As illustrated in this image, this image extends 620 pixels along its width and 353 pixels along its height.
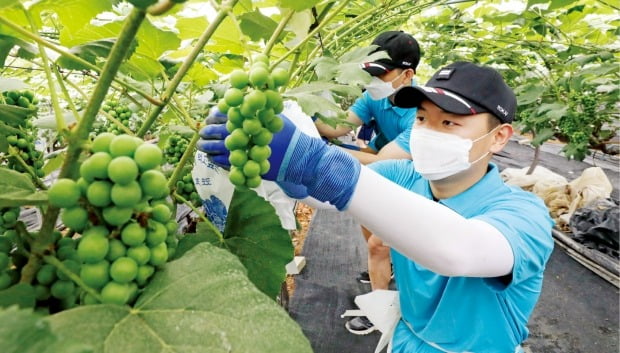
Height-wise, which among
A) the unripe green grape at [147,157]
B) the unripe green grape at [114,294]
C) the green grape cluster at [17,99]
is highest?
the unripe green grape at [147,157]

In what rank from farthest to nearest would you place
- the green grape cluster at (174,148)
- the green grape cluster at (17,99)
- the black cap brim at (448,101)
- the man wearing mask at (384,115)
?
the man wearing mask at (384,115) → the black cap brim at (448,101) → the green grape cluster at (174,148) → the green grape cluster at (17,99)

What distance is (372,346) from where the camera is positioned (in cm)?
310

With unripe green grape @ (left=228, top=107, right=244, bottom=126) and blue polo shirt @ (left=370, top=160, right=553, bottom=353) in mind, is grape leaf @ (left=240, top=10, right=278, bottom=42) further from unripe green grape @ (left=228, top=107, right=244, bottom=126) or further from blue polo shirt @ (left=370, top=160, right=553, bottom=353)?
blue polo shirt @ (left=370, top=160, right=553, bottom=353)

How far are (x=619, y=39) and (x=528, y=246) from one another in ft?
10.2

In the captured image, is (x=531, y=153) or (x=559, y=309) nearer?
(x=559, y=309)

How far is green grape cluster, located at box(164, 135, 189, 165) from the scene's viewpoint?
4.61 ft

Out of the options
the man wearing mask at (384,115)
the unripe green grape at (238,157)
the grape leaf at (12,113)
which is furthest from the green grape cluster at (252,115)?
the man wearing mask at (384,115)

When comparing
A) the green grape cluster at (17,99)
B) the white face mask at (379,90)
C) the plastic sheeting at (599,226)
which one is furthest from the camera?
the plastic sheeting at (599,226)

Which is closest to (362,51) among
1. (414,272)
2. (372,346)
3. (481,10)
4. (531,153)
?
(414,272)

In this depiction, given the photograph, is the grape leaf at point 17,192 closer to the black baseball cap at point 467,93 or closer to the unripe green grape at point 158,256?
the unripe green grape at point 158,256

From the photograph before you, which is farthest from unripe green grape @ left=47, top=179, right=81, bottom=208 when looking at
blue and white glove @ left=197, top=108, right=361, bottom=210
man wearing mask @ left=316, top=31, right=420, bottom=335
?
man wearing mask @ left=316, top=31, right=420, bottom=335

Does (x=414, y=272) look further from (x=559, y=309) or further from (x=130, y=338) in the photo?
(x=559, y=309)

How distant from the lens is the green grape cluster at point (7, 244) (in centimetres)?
43

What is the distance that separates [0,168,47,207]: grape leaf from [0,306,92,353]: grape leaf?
138 millimetres
